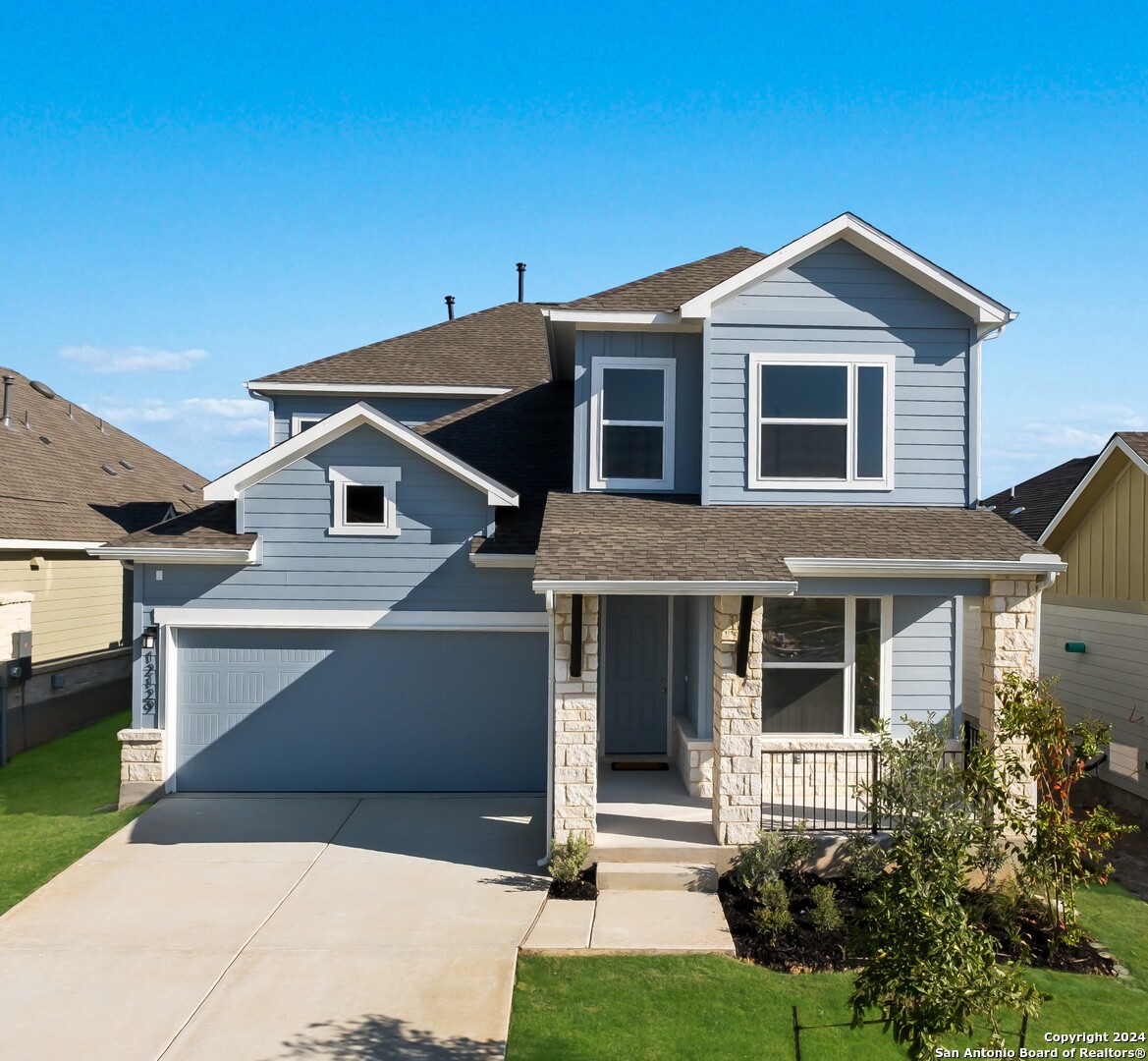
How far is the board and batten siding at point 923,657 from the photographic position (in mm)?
10836

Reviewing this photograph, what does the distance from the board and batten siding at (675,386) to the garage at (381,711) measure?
262 centimetres

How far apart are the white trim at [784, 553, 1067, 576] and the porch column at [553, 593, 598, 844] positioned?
242 cm

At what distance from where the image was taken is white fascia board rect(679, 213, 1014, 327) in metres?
10.5

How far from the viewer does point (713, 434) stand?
35.7 feet

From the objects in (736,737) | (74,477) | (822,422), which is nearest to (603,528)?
(736,737)

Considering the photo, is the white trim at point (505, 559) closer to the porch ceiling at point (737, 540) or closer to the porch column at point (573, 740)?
the porch ceiling at point (737, 540)

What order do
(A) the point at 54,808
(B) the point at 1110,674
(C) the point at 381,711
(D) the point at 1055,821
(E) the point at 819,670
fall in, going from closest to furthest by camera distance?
(D) the point at 1055,821 < (E) the point at 819,670 < (A) the point at 54,808 < (C) the point at 381,711 < (B) the point at 1110,674

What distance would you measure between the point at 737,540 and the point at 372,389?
890 cm

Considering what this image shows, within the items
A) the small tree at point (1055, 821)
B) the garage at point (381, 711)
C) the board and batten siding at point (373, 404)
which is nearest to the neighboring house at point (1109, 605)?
the small tree at point (1055, 821)

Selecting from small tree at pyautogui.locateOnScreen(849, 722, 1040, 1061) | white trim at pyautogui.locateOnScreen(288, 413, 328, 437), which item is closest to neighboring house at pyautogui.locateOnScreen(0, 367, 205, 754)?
white trim at pyautogui.locateOnScreen(288, 413, 328, 437)

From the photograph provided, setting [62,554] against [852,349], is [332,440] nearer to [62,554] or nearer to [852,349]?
[852,349]

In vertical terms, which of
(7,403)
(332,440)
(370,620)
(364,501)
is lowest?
(370,620)

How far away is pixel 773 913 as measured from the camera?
7.67 metres

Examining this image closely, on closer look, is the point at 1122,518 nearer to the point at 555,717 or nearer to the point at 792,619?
the point at 792,619
